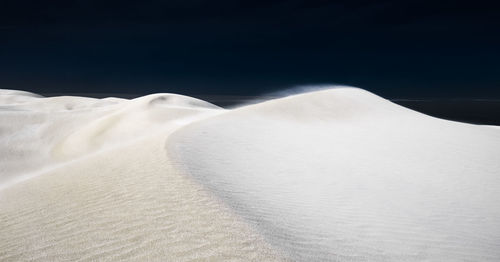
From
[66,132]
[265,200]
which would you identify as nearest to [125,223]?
[265,200]

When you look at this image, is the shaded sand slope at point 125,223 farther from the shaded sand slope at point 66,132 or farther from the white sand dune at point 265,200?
the shaded sand slope at point 66,132

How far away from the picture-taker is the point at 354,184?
22.0ft

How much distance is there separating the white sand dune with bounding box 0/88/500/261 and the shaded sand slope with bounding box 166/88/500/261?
0.09 ft

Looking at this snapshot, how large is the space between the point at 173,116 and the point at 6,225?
18.1 metres

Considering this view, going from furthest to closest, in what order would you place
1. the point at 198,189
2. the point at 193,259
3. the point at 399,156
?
the point at 399,156 → the point at 198,189 → the point at 193,259

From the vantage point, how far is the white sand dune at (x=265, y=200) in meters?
3.62

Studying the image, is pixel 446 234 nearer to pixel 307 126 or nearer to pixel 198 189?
pixel 198 189

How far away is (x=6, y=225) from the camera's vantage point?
4.42 metres

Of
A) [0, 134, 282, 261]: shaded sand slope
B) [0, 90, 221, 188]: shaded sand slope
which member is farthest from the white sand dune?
[0, 90, 221, 188]: shaded sand slope

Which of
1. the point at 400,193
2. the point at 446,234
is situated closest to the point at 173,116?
the point at 400,193

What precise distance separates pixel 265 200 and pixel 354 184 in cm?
252

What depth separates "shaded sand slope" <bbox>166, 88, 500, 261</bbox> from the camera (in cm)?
420

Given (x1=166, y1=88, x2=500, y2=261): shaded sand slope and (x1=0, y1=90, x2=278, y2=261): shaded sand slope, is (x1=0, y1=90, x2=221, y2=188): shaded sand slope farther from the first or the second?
(x1=0, y1=90, x2=278, y2=261): shaded sand slope

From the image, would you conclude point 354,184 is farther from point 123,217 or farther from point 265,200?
point 123,217
